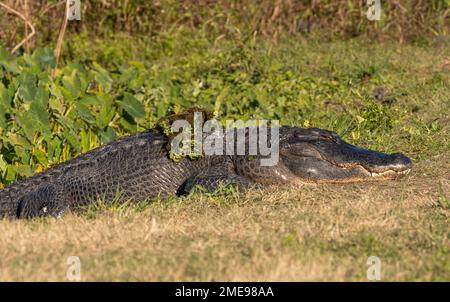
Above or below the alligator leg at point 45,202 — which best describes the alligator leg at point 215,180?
above

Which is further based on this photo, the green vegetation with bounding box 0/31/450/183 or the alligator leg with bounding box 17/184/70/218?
the green vegetation with bounding box 0/31/450/183

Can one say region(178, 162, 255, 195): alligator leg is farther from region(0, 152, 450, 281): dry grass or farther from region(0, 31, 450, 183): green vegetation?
region(0, 31, 450, 183): green vegetation

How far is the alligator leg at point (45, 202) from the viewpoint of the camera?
6949mm

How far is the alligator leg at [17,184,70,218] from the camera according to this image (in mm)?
6949

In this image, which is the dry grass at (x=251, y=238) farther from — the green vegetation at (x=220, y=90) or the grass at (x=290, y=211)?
the green vegetation at (x=220, y=90)

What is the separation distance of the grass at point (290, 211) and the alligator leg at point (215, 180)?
231mm

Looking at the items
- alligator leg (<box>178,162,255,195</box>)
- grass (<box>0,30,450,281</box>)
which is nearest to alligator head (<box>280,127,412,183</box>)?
grass (<box>0,30,450,281</box>)

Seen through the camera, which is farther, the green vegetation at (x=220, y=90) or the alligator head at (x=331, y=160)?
the green vegetation at (x=220, y=90)

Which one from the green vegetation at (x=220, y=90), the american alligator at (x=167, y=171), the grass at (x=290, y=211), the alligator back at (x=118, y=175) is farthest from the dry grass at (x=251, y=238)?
the green vegetation at (x=220, y=90)

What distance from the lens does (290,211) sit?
6.15 meters

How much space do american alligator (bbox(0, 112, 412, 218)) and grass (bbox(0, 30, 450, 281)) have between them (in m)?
0.19

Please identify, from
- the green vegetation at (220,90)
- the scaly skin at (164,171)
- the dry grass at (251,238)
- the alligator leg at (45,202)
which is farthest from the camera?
the green vegetation at (220,90)

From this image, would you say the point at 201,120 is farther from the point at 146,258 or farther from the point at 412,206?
the point at 146,258

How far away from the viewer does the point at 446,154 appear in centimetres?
773
